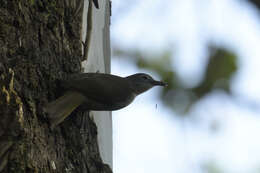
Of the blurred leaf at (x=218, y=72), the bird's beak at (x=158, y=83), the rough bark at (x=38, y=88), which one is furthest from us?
the bird's beak at (x=158, y=83)

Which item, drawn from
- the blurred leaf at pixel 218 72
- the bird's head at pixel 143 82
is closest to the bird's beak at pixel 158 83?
the bird's head at pixel 143 82

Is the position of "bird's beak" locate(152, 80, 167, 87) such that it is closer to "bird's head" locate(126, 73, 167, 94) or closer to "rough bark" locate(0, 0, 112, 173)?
"bird's head" locate(126, 73, 167, 94)

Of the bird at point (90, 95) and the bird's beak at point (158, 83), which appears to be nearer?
the bird at point (90, 95)

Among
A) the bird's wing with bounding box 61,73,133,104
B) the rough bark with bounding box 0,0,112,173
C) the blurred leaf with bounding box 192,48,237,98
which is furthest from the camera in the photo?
the bird's wing with bounding box 61,73,133,104

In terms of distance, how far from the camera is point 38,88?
8.55ft

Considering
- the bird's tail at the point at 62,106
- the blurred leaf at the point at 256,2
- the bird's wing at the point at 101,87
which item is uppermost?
the blurred leaf at the point at 256,2

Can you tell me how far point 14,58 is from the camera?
2508 mm

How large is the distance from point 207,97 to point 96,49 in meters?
1.54

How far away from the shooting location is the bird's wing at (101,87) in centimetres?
286

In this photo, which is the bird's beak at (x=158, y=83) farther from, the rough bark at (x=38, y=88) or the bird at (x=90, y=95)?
the rough bark at (x=38, y=88)

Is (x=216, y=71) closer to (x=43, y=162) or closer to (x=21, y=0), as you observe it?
(x=43, y=162)

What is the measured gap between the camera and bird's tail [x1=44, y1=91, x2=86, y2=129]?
259 cm

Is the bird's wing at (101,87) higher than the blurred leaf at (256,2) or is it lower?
lower

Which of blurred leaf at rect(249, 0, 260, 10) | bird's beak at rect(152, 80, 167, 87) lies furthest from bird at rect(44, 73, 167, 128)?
blurred leaf at rect(249, 0, 260, 10)
